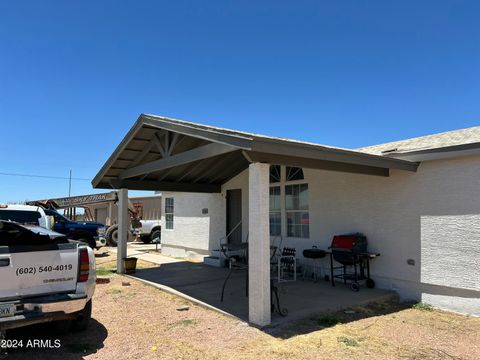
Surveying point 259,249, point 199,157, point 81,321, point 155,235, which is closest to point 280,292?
point 259,249

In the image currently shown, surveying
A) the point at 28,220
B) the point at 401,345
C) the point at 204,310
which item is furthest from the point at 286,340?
the point at 28,220

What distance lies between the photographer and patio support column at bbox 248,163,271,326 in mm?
5582

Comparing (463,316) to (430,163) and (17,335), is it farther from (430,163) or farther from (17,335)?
(17,335)

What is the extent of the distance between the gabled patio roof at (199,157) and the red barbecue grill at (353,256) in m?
1.59

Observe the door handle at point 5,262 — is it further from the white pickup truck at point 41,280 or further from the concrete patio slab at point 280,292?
the concrete patio slab at point 280,292

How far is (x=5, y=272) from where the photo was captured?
4.13 metres

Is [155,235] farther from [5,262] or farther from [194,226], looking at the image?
[5,262]

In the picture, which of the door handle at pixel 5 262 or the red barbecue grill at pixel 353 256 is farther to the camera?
the red barbecue grill at pixel 353 256

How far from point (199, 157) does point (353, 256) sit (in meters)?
3.85

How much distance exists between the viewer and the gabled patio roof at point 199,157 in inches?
221

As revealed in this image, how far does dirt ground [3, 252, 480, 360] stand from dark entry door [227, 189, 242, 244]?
18.1 feet

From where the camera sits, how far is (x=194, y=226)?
13953mm

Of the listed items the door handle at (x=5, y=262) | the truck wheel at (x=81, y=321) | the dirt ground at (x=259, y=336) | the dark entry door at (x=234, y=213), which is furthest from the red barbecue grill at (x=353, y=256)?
the door handle at (x=5, y=262)

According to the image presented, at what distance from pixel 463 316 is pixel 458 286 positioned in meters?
0.52
